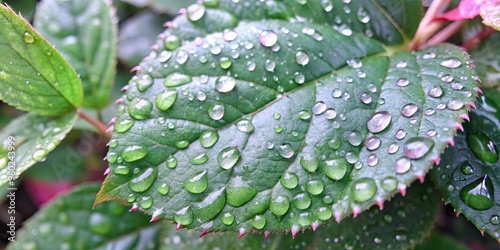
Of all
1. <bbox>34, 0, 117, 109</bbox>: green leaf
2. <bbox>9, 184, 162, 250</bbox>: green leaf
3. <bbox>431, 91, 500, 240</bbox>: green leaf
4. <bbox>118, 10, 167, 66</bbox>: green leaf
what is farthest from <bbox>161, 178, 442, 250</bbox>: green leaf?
<bbox>118, 10, 167, 66</bbox>: green leaf

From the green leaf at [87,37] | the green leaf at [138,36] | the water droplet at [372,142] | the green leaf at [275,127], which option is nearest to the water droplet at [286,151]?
the green leaf at [275,127]

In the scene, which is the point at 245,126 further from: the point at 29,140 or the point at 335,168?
the point at 29,140

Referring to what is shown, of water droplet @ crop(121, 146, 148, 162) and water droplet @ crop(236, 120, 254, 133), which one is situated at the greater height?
water droplet @ crop(121, 146, 148, 162)

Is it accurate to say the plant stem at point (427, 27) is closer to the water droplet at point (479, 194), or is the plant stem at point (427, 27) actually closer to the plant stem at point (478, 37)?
the plant stem at point (478, 37)

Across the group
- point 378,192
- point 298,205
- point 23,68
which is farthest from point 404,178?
point 23,68

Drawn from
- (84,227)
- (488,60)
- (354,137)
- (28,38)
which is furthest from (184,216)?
(488,60)

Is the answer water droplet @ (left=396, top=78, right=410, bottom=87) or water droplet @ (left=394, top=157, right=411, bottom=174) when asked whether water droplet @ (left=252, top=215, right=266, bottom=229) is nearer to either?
water droplet @ (left=394, top=157, right=411, bottom=174)
